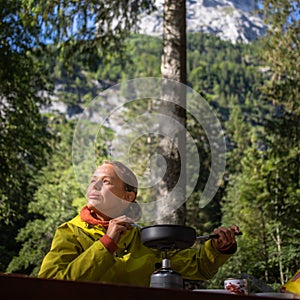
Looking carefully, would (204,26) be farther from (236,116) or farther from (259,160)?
(259,160)

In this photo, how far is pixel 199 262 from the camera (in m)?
1.87

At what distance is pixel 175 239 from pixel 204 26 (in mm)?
126228

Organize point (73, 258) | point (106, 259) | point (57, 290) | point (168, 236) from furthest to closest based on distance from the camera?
point (73, 258) → point (106, 259) → point (168, 236) → point (57, 290)

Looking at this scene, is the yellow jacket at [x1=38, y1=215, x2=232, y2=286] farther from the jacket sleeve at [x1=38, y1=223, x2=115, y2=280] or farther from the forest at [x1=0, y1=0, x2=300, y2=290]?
the forest at [x1=0, y1=0, x2=300, y2=290]

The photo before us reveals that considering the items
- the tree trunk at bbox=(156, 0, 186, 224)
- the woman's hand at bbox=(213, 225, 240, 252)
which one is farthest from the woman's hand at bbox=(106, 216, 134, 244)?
the tree trunk at bbox=(156, 0, 186, 224)

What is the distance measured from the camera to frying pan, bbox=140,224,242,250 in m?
1.29

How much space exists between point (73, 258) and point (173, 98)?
3.42 m

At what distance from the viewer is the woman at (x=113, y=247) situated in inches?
57.4

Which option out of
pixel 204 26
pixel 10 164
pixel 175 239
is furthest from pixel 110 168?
pixel 204 26

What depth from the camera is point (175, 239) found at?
4.25 feet

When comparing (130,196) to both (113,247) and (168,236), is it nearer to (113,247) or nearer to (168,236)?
(113,247)

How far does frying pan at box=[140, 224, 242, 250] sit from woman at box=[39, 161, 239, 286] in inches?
6.2

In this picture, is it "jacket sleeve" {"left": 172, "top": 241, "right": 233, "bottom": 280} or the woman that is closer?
the woman

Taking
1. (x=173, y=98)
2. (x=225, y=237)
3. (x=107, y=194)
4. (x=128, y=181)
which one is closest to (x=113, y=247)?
(x=225, y=237)
